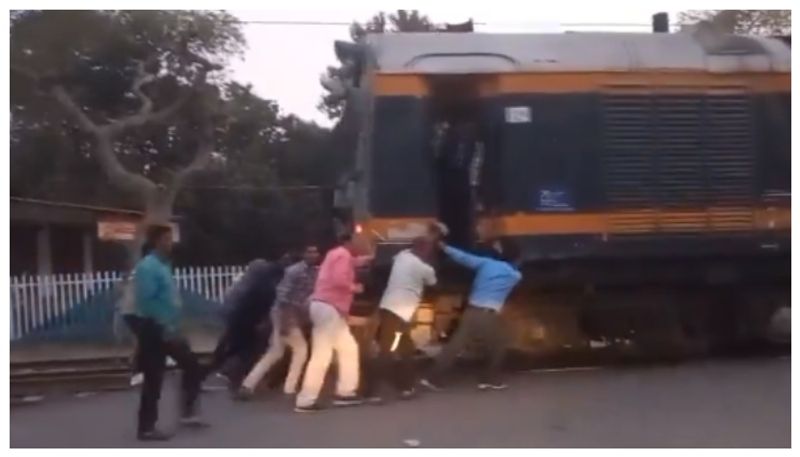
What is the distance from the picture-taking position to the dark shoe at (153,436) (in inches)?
294

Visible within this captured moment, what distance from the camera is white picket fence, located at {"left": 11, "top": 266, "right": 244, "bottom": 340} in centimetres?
735

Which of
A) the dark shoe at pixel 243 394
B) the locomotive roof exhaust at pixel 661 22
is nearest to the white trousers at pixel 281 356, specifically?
the dark shoe at pixel 243 394

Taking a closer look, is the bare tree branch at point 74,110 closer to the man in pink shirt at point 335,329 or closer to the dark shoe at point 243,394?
the man in pink shirt at point 335,329

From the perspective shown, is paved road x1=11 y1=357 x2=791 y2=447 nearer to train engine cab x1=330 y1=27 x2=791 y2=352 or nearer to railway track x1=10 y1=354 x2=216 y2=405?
railway track x1=10 y1=354 x2=216 y2=405

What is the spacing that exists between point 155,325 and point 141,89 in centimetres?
112

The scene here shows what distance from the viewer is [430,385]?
7.95 metres

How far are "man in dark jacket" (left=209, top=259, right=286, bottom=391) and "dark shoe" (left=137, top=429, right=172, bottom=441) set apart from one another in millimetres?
412

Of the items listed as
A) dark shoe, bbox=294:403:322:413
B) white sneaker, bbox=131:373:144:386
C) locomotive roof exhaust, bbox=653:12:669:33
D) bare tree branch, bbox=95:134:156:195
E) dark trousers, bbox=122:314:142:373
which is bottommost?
dark shoe, bbox=294:403:322:413

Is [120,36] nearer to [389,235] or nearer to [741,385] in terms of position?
[389,235]

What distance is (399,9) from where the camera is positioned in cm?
765

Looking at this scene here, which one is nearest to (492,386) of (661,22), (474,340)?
(474,340)

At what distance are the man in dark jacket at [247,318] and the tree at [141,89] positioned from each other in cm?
50

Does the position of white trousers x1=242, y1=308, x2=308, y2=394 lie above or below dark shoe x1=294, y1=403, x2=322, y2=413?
above

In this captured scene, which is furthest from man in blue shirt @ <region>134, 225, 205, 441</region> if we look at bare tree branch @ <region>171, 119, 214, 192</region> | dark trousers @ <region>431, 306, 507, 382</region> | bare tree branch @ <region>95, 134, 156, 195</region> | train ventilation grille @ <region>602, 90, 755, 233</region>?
train ventilation grille @ <region>602, 90, 755, 233</region>
